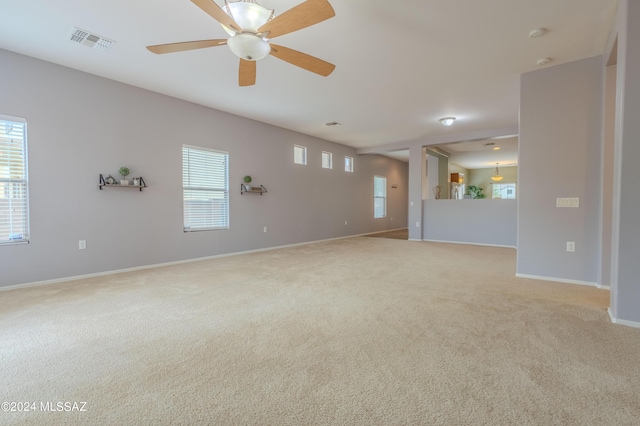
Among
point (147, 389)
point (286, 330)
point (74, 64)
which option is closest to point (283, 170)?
point (74, 64)

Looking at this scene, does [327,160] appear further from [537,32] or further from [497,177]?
[497,177]

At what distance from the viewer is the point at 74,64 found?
3.76 meters

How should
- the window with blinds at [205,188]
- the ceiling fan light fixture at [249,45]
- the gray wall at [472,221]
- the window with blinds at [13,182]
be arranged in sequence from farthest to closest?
the gray wall at [472,221], the window with blinds at [205,188], the window with blinds at [13,182], the ceiling fan light fixture at [249,45]

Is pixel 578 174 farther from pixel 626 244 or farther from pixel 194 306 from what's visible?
pixel 194 306

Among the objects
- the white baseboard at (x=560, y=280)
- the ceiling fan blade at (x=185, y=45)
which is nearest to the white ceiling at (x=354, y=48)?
the ceiling fan blade at (x=185, y=45)

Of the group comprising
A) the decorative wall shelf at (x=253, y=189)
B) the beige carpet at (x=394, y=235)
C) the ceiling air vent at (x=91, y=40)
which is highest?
the ceiling air vent at (x=91, y=40)

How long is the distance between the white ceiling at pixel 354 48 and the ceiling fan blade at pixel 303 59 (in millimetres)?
427

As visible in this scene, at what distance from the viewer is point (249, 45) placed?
92.0 inches

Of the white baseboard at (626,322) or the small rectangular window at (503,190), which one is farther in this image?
the small rectangular window at (503,190)

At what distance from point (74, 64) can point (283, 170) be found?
388cm

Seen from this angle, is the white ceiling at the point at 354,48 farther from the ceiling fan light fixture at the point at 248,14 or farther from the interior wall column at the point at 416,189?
the interior wall column at the point at 416,189

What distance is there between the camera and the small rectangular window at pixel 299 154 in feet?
23.5

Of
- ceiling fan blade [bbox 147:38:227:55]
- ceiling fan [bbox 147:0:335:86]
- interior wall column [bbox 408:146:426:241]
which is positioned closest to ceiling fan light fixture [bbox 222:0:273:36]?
ceiling fan [bbox 147:0:335:86]

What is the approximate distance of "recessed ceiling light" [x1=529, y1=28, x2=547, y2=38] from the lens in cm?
297
